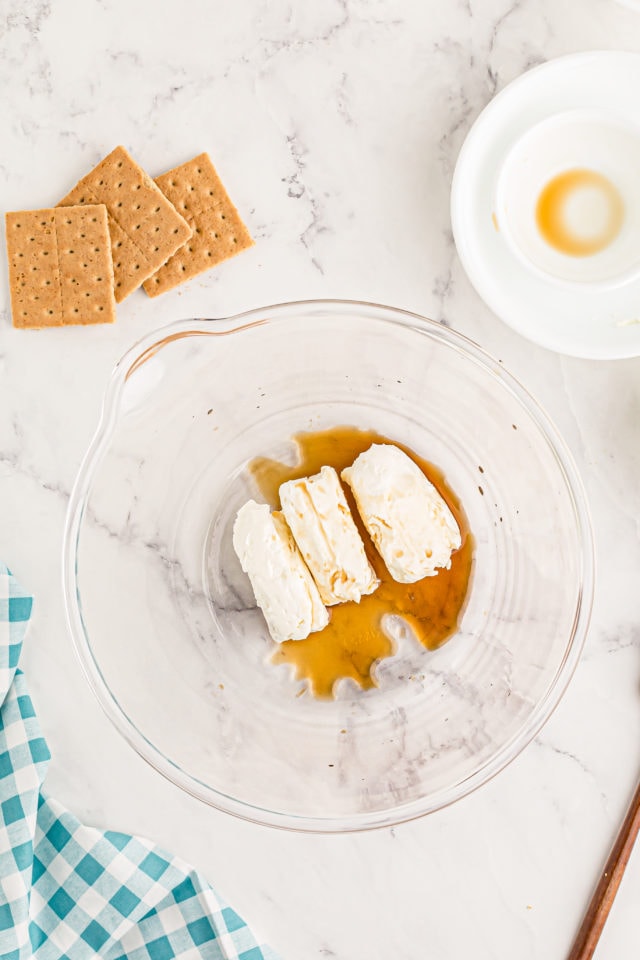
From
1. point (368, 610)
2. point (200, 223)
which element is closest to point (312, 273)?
point (200, 223)

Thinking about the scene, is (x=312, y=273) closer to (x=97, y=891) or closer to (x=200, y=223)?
(x=200, y=223)

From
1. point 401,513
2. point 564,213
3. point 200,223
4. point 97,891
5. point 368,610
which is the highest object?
point 200,223

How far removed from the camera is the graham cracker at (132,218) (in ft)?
3.64

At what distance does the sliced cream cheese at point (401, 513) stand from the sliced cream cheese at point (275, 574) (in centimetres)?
11

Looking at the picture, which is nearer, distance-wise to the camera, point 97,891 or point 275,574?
point 275,574

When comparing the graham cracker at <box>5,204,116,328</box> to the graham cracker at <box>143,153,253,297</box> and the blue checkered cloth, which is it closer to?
the graham cracker at <box>143,153,253,297</box>

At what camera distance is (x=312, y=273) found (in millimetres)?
1129

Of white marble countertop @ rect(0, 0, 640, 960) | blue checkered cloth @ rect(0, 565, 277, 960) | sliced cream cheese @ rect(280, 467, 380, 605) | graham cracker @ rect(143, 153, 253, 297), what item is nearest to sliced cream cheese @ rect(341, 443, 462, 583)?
sliced cream cheese @ rect(280, 467, 380, 605)

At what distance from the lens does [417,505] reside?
1.04m

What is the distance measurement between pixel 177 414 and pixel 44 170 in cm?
40

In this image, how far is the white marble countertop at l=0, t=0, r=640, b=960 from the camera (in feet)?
3.67

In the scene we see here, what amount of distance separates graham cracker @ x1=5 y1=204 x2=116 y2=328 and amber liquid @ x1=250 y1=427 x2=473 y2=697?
1.10ft

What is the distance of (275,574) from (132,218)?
516mm

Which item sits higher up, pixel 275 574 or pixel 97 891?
pixel 275 574
